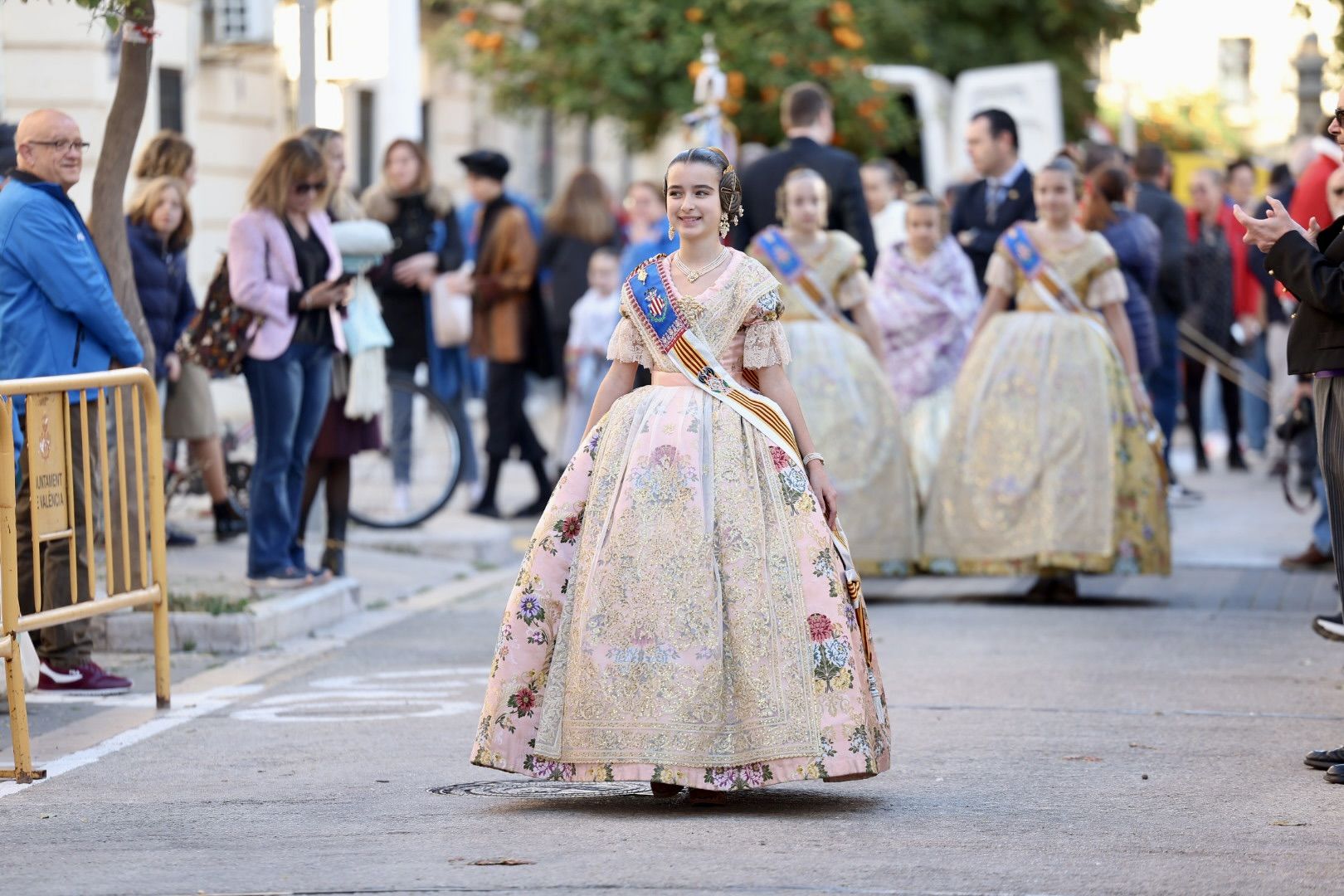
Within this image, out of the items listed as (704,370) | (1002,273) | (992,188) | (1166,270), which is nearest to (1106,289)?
(1002,273)

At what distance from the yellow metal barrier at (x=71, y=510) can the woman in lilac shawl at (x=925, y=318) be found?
18.4ft

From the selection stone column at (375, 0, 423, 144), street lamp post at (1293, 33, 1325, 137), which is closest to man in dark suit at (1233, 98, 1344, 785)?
stone column at (375, 0, 423, 144)

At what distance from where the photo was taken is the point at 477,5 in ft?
80.8

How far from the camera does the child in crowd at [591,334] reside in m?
15.4

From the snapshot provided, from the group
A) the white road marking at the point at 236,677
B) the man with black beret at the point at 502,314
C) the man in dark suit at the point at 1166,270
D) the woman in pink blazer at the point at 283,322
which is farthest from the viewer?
the man in dark suit at the point at 1166,270

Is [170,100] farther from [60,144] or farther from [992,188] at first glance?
[60,144]

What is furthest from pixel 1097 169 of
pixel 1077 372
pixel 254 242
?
pixel 254 242

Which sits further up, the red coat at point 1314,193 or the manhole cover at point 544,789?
the red coat at point 1314,193

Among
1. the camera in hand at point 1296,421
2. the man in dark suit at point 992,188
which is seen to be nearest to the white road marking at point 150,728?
the man in dark suit at point 992,188

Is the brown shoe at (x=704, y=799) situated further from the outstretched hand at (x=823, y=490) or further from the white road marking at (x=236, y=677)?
the white road marking at (x=236, y=677)

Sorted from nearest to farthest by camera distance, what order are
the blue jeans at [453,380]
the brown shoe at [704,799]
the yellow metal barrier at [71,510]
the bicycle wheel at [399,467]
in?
the brown shoe at [704,799] < the yellow metal barrier at [71,510] < the bicycle wheel at [399,467] < the blue jeans at [453,380]

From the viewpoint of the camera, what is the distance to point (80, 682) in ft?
28.1

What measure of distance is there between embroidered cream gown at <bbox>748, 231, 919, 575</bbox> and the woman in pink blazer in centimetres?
194

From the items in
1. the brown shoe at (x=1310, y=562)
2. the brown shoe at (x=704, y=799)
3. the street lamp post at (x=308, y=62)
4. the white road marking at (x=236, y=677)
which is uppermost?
the street lamp post at (x=308, y=62)
